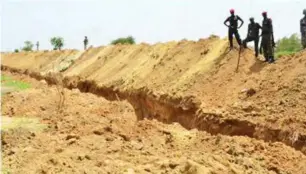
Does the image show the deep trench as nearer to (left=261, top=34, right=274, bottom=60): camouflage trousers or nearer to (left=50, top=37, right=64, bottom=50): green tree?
(left=261, top=34, right=274, bottom=60): camouflage trousers

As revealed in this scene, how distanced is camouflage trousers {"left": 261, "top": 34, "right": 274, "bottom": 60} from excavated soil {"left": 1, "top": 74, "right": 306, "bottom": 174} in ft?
16.6

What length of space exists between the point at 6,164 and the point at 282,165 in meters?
4.44

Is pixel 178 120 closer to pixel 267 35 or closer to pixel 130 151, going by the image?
pixel 267 35

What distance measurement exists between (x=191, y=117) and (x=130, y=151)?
5.90 metres

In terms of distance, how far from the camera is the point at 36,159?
304 inches

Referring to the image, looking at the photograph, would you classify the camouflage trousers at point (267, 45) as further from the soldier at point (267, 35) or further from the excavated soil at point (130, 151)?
the excavated soil at point (130, 151)

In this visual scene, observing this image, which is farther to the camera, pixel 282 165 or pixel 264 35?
pixel 264 35

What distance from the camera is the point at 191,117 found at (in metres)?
14.0

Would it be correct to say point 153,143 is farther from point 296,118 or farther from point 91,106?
point 91,106

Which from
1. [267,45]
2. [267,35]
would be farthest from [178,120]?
[267,35]

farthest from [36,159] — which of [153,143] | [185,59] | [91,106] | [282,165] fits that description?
[185,59]

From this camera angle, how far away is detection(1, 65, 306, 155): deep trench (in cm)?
1103

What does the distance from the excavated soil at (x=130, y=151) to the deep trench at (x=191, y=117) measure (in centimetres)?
147

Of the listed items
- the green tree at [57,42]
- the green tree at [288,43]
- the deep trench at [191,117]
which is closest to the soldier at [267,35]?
the deep trench at [191,117]
